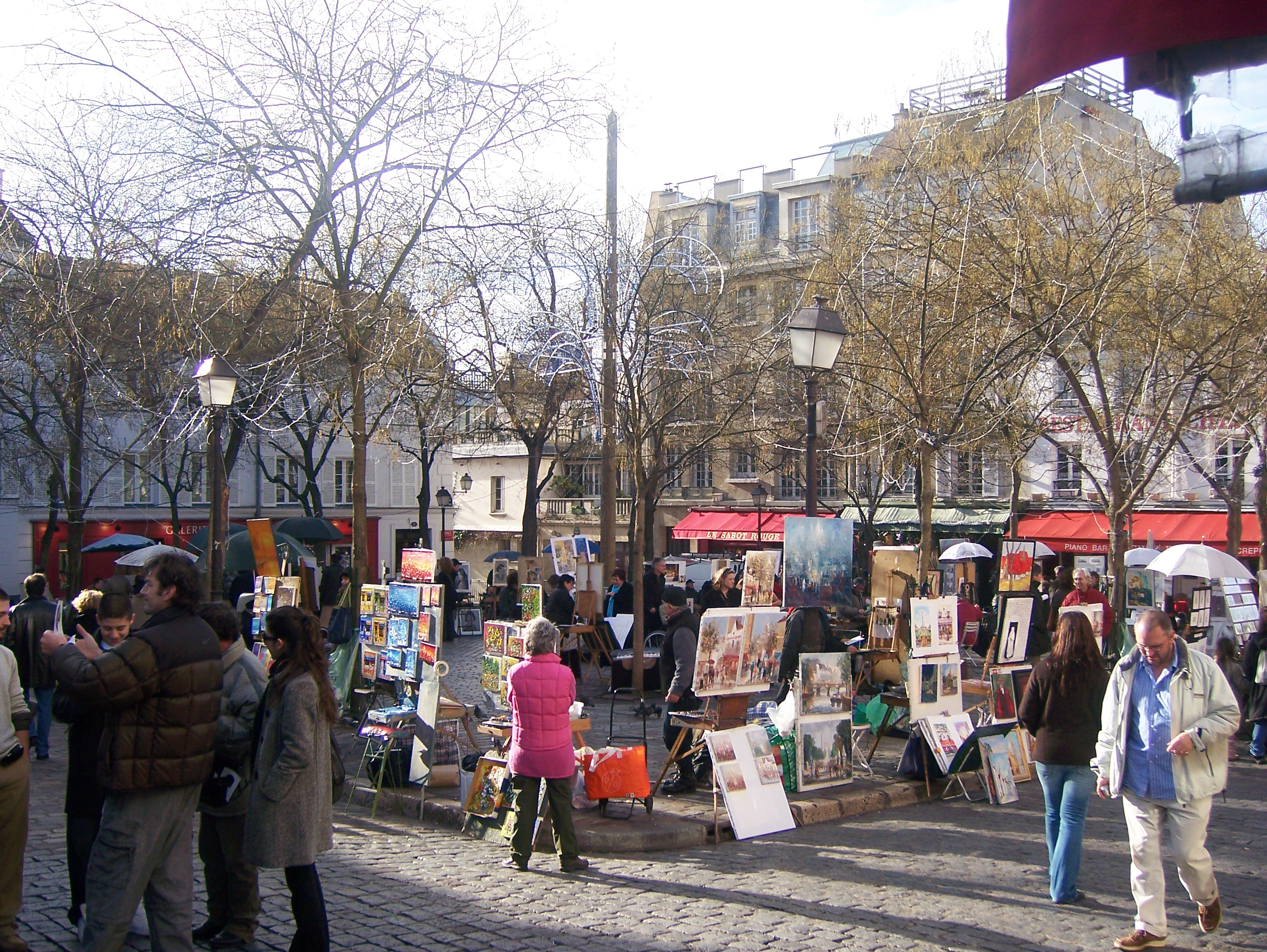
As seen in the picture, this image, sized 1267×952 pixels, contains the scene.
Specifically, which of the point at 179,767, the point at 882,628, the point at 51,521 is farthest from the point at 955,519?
the point at 179,767

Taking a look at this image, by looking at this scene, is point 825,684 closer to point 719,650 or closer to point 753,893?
point 719,650

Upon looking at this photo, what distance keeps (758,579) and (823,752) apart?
83.8 inches

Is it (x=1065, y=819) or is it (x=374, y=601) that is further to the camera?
(x=374, y=601)

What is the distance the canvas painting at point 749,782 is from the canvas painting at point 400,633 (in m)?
2.71

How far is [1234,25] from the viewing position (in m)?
1.89

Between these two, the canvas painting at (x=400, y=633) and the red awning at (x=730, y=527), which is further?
the red awning at (x=730, y=527)

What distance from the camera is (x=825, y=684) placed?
8.70 metres

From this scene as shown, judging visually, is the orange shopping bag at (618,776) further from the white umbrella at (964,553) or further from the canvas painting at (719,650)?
the white umbrella at (964,553)

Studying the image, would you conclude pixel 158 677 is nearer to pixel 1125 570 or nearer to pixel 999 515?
pixel 1125 570

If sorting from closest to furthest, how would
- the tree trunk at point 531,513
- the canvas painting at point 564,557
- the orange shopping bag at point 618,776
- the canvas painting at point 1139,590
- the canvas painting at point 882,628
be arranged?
the orange shopping bag at point 618,776, the canvas painting at point 882,628, the canvas painting at point 1139,590, the canvas painting at point 564,557, the tree trunk at point 531,513

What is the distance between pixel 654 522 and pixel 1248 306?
3383 cm

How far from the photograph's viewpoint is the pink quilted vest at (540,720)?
6.44m

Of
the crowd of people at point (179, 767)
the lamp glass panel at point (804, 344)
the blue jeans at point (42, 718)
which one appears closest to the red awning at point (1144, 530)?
the lamp glass panel at point (804, 344)

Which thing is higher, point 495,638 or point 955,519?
point 955,519
